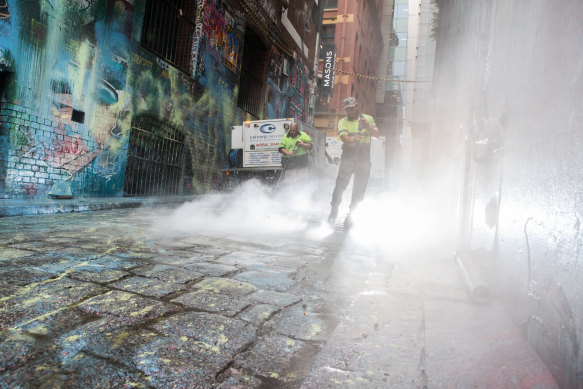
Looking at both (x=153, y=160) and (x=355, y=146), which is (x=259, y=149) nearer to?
(x=153, y=160)

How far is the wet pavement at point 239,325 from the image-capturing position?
47.6 inches

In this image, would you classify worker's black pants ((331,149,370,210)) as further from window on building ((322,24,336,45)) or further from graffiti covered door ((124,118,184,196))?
window on building ((322,24,336,45))

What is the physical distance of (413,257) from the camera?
341 cm

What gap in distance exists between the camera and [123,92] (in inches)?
301

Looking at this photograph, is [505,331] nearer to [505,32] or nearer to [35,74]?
[505,32]

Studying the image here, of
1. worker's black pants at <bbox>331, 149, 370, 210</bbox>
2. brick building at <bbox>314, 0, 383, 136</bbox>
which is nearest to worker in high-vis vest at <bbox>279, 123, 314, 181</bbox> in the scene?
worker's black pants at <bbox>331, 149, 370, 210</bbox>

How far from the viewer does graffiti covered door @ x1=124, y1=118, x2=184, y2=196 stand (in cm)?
817

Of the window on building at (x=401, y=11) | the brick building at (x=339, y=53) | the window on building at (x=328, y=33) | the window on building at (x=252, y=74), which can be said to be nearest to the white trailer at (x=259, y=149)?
the window on building at (x=252, y=74)

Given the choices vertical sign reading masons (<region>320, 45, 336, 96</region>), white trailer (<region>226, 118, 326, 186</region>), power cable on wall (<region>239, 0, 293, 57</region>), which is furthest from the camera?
vertical sign reading masons (<region>320, 45, 336, 96</region>)

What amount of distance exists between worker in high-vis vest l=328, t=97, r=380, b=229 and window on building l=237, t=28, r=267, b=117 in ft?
26.9

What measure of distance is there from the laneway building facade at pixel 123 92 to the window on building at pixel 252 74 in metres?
0.08

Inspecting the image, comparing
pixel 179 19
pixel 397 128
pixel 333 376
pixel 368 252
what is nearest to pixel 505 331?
pixel 333 376

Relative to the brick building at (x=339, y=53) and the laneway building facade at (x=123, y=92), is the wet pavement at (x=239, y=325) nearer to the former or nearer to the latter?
the laneway building facade at (x=123, y=92)

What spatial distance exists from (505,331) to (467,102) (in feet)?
9.36
